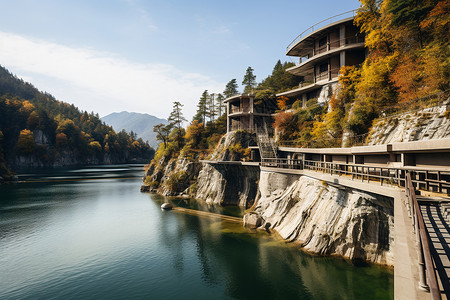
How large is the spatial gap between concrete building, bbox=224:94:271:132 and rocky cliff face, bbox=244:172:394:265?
30.7m

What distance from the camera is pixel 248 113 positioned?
6228 centimetres

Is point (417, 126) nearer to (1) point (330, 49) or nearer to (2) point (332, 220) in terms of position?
(2) point (332, 220)

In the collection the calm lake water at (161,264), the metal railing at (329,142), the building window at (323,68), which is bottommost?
the calm lake water at (161,264)

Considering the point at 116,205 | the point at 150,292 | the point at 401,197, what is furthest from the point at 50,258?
the point at 401,197

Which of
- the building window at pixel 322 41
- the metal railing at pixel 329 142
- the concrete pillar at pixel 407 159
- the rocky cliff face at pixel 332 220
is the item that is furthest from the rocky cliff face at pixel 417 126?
the building window at pixel 322 41

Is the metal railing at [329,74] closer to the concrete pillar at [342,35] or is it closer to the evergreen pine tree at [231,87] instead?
the concrete pillar at [342,35]

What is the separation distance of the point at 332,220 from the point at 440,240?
1754 cm

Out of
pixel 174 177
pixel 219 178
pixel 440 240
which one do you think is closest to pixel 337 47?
pixel 219 178

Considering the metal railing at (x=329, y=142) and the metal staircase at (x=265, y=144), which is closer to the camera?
the metal railing at (x=329, y=142)

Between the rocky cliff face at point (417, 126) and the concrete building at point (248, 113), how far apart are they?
38087 millimetres

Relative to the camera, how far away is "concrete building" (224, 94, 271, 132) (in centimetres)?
6287

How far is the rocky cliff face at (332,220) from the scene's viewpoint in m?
21.4

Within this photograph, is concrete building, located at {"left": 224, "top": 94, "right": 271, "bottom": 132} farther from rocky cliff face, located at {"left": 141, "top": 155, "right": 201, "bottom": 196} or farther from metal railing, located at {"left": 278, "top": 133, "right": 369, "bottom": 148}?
rocky cliff face, located at {"left": 141, "top": 155, "right": 201, "bottom": 196}

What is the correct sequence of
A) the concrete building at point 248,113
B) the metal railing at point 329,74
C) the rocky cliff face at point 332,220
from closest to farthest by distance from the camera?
1. the rocky cliff face at point 332,220
2. the metal railing at point 329,74
3. the concrete building at point 248,113
